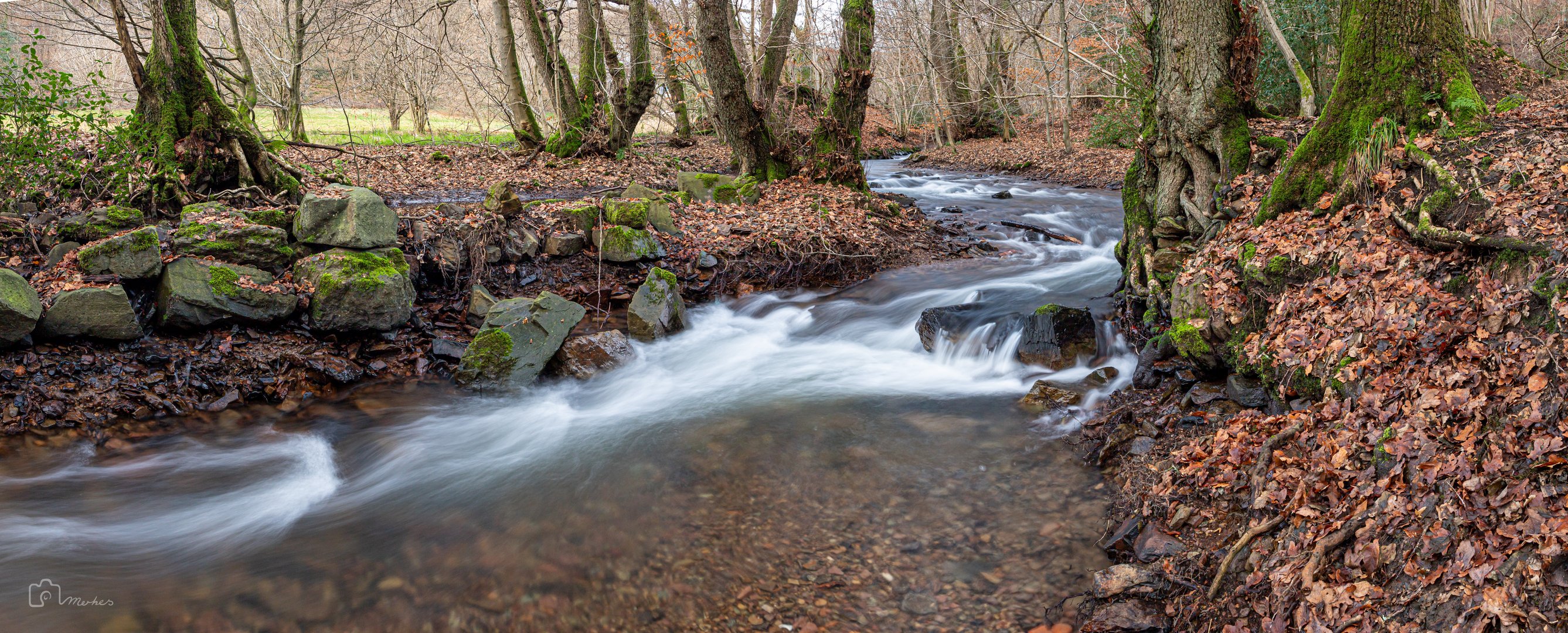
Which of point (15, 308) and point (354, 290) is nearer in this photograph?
point (15, 308)

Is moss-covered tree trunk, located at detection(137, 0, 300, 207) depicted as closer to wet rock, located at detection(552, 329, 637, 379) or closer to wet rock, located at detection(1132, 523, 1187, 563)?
wet rock, located at detection(552, 329, 637, 379)

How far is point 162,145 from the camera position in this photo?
8.71 meters

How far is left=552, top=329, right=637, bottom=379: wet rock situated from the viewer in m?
7.78

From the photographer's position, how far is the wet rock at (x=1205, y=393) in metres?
5.53

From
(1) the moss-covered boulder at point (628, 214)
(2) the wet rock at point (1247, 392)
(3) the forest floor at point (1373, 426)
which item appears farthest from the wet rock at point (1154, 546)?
(1) the moss-covered boulder at point (628, 214)

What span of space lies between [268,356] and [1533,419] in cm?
860

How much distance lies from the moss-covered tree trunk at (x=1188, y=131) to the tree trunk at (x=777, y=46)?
317 inches

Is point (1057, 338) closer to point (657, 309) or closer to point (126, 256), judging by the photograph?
point (657, 309)

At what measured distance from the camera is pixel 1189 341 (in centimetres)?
599

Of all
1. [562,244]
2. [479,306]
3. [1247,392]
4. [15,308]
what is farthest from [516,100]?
[1247,392]

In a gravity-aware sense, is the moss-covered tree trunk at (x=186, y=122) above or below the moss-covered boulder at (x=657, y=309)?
above

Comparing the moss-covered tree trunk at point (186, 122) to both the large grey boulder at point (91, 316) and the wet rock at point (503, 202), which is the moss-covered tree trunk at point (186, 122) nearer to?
the large grey boulder at point (91, 316)

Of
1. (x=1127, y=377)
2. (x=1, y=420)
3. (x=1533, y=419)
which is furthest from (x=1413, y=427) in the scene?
(x=1, y=420)

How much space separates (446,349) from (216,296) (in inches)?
77.6
